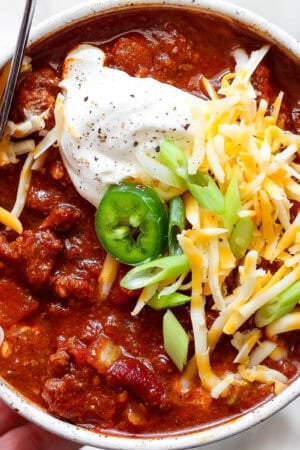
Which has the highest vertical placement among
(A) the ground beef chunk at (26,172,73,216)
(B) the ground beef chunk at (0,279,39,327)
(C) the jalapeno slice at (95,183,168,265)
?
(C) the jalapeno slice at (95,183,168,265)

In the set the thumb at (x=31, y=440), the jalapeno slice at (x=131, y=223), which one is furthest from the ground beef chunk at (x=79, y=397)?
the thumb at (x=31, y=440)

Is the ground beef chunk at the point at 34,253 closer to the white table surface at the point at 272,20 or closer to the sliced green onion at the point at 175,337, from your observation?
the sliced green onion at the point at 175,337

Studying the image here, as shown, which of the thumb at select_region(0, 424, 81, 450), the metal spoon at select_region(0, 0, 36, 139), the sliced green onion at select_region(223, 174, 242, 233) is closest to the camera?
the sliced green onion at select_region(223, 174, 242, 233)

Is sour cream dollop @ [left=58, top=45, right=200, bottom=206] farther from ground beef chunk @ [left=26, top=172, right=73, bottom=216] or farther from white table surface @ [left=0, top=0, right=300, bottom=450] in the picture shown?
white table surface @ [left=0, top=0, right=300, bottom=450]

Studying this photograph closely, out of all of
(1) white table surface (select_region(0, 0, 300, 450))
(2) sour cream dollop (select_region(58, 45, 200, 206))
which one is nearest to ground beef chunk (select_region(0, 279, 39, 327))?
(2) sour cream dollop (select_region(58, 45, 200, 206))

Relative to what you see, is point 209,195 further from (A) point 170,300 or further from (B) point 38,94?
(B) point 38,94
